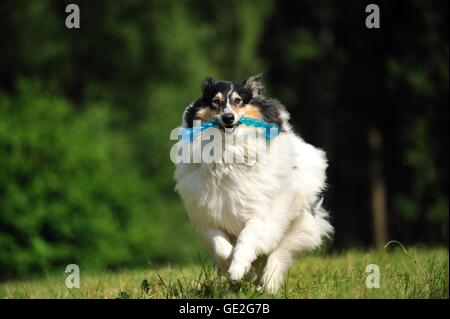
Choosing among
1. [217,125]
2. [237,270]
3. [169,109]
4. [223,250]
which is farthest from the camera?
[169,109]

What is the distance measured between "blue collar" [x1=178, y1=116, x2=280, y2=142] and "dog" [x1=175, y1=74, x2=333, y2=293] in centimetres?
3

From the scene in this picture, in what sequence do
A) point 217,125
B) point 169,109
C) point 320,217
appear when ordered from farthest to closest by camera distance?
point 169,109 → point 320,217 → point 217,125

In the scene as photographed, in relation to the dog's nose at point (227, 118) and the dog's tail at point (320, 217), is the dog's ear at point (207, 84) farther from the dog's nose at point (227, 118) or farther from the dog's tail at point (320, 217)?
the dog's tail at point (320, 217)

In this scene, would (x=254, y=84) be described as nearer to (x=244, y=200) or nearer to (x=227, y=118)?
(x=227, y=118)

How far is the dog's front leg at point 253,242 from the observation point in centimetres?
491

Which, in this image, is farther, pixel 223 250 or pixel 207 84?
pixel 207 84

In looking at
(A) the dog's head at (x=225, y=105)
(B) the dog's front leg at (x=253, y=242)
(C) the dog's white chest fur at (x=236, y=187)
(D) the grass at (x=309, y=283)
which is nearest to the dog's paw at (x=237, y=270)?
(B) the dog's front leg at (x=253, y=242)

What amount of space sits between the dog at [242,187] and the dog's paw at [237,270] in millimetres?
109

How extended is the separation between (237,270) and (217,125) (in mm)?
1115

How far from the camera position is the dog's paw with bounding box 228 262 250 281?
15.9ft

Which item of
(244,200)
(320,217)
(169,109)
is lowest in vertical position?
(320,217)

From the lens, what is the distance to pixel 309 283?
5359 mm

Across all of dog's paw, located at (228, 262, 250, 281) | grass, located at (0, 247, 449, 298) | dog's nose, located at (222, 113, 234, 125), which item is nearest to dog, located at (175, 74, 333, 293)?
dog's nose, located at (222, 113, 234, 125)

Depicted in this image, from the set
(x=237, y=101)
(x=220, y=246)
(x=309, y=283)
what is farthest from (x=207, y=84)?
(x=309, y=283)
